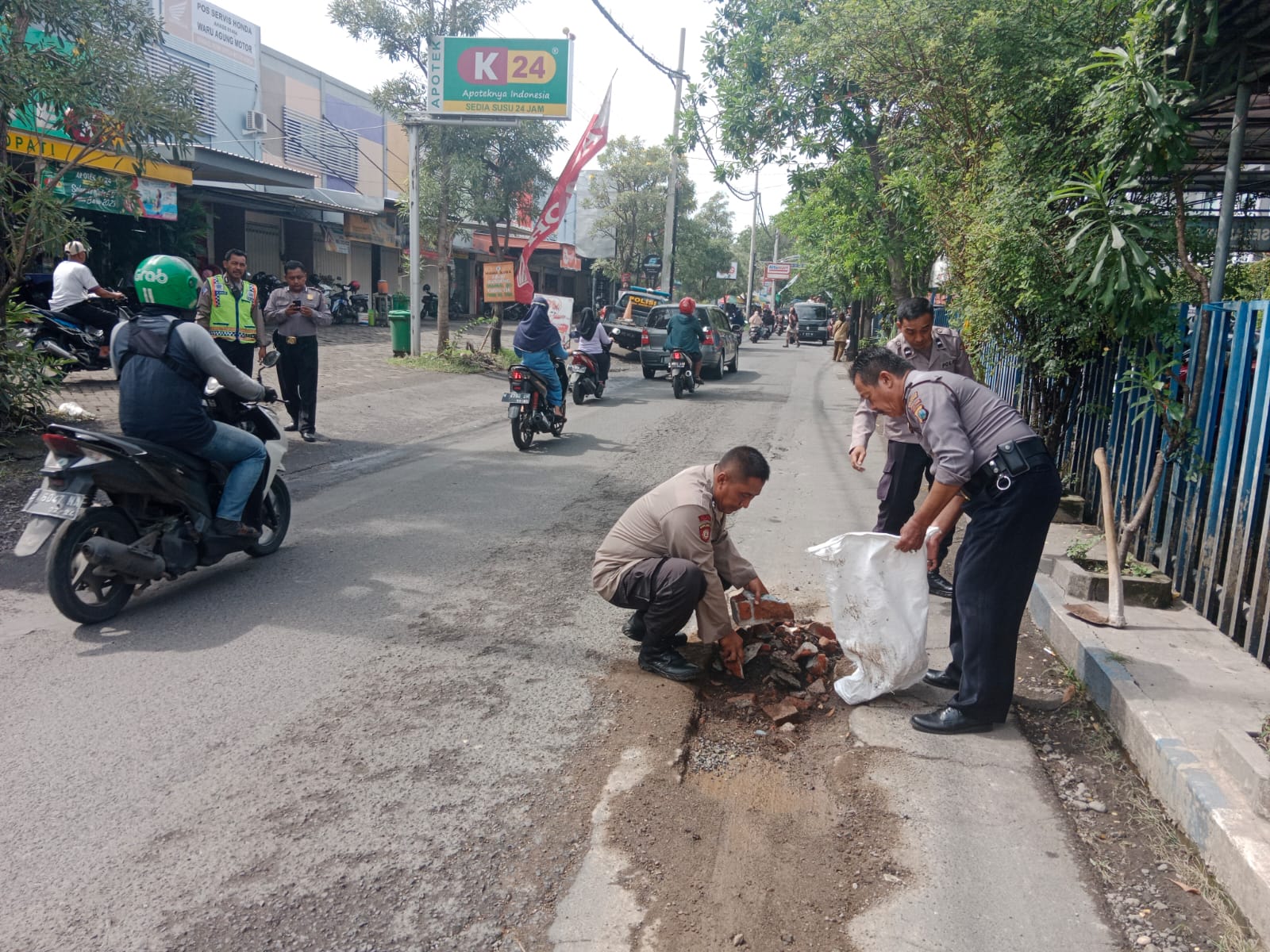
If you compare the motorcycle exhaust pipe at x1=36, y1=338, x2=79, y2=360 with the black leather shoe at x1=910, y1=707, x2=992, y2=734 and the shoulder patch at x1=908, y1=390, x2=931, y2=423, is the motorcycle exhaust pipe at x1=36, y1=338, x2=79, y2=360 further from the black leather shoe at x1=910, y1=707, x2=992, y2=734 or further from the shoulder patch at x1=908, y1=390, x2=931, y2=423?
the black leather shoe at x1=910, y1=707, x2=992, y2=734

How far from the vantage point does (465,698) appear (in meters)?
4.01

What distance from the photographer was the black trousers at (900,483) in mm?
5375

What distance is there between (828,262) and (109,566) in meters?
17.2

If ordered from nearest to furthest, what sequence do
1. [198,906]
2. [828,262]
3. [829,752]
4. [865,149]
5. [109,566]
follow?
[198,906] < [829,752] < [109,566] < [865,149] < [828,262]

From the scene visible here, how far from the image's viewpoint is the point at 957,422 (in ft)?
12.0

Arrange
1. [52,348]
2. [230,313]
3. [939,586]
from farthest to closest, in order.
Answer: [52,348] → [230,313] → [939,586]

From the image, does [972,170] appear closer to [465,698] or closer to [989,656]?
[989,656]

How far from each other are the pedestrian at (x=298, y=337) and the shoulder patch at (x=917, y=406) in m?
7.46

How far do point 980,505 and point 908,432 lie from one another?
5.46ft

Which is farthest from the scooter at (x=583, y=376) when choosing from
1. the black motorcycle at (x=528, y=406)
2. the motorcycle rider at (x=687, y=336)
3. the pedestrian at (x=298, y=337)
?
the pedestrian at (x=298, y=337)

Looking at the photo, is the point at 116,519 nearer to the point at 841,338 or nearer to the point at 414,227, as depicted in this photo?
the point at 414,227

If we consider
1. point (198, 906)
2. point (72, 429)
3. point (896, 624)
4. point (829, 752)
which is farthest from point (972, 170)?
point (198, 906)

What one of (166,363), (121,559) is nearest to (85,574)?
(121,559)

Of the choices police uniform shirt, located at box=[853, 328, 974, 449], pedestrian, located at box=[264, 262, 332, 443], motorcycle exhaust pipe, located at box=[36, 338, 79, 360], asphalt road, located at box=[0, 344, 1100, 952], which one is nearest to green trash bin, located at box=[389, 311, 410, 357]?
motorcycle exhaust pipe, located at box=[36, 338, 79, 360]
